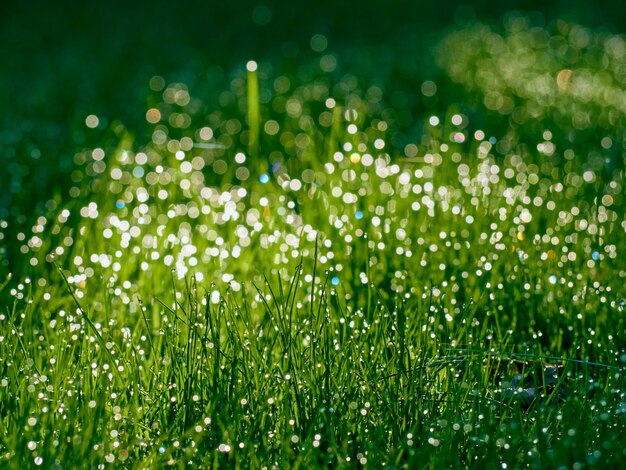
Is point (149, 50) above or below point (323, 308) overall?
above

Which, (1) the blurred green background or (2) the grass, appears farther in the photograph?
(1) the blurred green background

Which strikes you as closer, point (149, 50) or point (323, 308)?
point (323, 308)

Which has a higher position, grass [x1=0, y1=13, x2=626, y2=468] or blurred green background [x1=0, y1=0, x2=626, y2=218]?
blurred green background [x1=0, y1=0, x2=626, y2=218]

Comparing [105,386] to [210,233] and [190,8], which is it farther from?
[190,8]

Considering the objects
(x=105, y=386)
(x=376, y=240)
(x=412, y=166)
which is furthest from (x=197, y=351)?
(x=412, y=166)

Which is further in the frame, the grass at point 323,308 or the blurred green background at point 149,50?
the blurred green background at point 149,50
